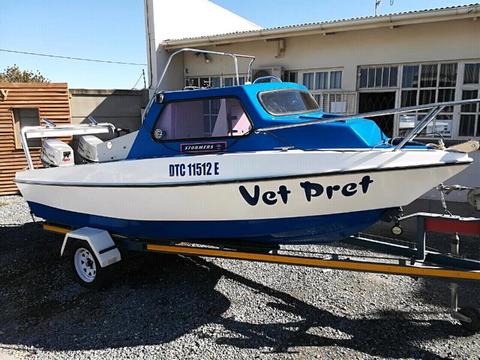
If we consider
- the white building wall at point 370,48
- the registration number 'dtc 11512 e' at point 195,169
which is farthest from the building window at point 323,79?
the registration number 'dtc 11512 e' at point 195,169

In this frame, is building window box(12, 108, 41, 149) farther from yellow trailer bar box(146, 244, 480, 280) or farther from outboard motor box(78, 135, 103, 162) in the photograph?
yellow trailer bar box(146, 244, 480, 280)

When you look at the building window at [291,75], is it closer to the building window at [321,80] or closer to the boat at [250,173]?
the building window at [321,80]

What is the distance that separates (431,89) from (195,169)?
6.58m

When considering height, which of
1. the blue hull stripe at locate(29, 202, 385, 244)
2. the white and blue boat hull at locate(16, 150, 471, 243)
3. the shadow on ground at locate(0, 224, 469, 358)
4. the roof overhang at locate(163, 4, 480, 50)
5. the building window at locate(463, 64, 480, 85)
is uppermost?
the roof overhang at locate(163, 4, 480, 50)

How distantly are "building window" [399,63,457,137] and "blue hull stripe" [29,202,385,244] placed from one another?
221 inches

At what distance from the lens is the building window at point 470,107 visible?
7680 millimetres

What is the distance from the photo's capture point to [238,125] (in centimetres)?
380

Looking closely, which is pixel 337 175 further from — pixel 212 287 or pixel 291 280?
pixel 212 287

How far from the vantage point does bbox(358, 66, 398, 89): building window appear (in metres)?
8.53

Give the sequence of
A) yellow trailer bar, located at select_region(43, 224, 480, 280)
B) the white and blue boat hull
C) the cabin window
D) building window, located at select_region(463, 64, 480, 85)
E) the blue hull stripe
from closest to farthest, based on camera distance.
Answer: yellow trailer bar, located at select_region(43, 224, 480, 280) < the white and blue boat hull < the blue hull stripe < the cabin window < building window, located at select_region(463, 64, 480, 85)

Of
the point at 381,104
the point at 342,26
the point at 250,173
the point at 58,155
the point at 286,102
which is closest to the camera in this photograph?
the point at 250,173

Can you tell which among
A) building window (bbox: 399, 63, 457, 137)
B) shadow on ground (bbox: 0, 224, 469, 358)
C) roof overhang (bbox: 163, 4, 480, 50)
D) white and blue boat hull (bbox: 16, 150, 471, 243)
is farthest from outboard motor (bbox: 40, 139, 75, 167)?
building window (bbox: 399, 63, 457, 137)

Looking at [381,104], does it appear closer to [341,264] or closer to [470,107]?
[470,107]

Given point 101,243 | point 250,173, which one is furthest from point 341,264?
point 101,243
